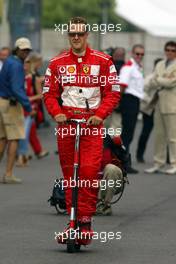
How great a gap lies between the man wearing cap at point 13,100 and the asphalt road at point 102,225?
1.69ft

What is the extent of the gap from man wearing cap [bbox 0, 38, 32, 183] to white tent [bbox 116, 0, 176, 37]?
96.3 ft

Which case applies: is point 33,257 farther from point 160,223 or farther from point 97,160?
point 160,223

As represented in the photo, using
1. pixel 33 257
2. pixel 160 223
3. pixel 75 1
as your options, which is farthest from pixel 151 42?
pixel 75 1

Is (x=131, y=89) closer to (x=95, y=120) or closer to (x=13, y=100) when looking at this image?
(x=13, y=100)

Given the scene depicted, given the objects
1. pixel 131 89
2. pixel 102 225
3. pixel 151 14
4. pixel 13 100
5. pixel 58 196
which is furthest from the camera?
pixel 151 14

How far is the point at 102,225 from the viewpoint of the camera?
483 inches

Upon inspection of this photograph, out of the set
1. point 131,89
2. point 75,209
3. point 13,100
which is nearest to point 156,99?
point 131,89

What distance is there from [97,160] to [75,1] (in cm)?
9312

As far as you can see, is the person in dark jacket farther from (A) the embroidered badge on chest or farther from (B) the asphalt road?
(A) the embroidered badge on chest

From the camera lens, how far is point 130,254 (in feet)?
33.9

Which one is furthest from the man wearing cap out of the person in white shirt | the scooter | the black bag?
the scooter

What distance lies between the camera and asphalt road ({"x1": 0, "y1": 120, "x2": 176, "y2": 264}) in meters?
10.2

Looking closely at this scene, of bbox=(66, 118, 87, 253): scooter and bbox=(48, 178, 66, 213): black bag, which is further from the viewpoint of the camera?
bbox=(48, 178, 66, 213): black bag

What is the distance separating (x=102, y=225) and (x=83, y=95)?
2.07m
